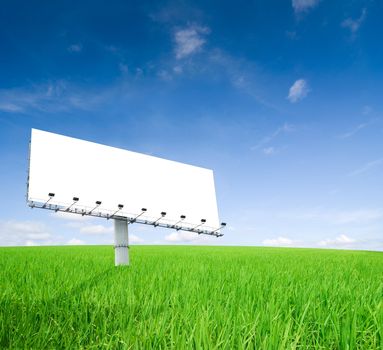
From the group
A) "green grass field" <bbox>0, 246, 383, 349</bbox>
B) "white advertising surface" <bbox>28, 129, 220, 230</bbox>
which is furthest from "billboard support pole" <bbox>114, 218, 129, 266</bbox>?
"green grass field" <bbox>0, 246, 383, 349</bbox>

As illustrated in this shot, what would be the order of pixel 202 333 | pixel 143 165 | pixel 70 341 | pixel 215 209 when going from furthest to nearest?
1. pixel 215 209
2. pixel 143 165
3. pixel 70 341
4. pixel 202 333

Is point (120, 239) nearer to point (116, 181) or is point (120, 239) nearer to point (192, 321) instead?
point (116, 181)

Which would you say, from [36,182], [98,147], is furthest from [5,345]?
[98,147]

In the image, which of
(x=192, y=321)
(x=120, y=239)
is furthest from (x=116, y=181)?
(x=192, y=321)

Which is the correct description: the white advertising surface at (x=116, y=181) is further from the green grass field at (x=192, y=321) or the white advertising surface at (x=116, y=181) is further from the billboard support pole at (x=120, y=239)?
the green grass field at (x=192, y=321)

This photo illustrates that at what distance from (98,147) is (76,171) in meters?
1.10

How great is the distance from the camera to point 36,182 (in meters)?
7.74

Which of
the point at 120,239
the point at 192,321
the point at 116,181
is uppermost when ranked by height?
the point at 116,181

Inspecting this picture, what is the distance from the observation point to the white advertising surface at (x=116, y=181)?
26.5 feet

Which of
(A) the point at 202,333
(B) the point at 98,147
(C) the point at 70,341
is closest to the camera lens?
(A) the point at 202,333

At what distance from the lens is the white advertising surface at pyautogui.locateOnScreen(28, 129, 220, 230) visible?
8.07 meters

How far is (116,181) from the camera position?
362 inches

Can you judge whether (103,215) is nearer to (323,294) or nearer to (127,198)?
(127,198)

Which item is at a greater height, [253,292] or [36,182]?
[36,182]
